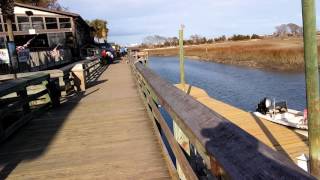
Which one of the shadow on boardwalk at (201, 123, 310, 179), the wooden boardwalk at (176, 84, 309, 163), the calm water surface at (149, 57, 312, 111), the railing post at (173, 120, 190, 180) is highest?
the shadow on boardwalk at (201, 123, 310, 179)

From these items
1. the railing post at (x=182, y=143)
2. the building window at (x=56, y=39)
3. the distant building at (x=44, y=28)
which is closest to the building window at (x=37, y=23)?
the distant building at (x=44, y=28)

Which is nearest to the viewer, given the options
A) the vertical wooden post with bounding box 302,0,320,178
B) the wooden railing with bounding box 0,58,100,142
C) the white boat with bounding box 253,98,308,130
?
the vertical wooden post with bounding box 302,0,320,178

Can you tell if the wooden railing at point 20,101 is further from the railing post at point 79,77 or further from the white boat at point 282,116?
the white boat at point 282,116

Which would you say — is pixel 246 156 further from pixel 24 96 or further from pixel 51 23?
A: pixel 51 23

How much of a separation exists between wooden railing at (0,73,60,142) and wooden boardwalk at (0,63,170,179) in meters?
0.23

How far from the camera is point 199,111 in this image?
2.53m

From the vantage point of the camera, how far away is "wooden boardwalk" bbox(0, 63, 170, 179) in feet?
16.8

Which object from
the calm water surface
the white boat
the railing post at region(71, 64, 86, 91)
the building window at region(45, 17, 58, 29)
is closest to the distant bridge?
the railing post at region(71, 64, 86, 91)

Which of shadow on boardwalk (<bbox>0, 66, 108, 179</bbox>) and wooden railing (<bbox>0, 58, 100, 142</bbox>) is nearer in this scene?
shadow on boardwalk (<bbox>0, 66, 108, 179</bbox>)

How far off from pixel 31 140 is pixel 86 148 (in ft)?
4.90

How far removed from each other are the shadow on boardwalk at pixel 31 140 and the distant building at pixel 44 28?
29.6 meters

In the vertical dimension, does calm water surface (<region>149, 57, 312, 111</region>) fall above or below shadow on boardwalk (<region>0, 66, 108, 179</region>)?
below

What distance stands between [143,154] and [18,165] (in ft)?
6.16

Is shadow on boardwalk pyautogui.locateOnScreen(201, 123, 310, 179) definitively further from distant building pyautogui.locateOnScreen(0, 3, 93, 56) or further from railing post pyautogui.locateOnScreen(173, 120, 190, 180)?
distant building pyautogui.locateOnScreen(0, 3, 93, 56)
